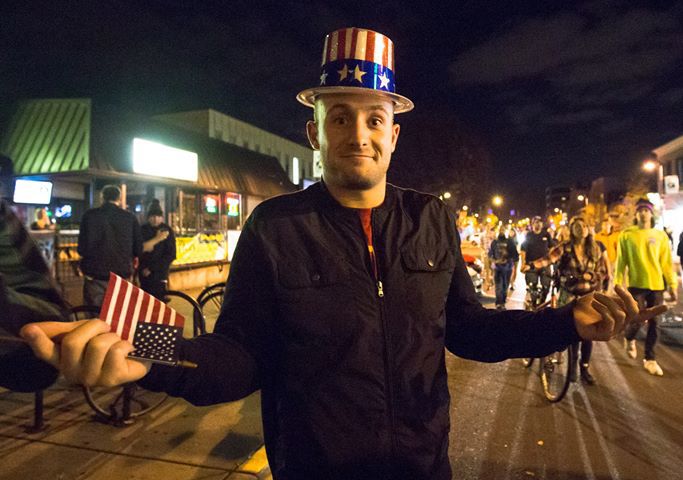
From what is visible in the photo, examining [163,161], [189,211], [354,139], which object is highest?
[163,161]

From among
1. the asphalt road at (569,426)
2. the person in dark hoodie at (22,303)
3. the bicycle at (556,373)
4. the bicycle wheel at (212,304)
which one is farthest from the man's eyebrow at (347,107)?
the bicycle wheel at (212,304)

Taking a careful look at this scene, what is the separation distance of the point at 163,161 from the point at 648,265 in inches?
526

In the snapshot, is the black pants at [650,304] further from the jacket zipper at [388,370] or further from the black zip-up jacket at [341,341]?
the jacket zipper at [388,370]

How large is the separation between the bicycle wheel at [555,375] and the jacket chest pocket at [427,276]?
415 cm

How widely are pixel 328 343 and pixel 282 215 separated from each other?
20.4 inches

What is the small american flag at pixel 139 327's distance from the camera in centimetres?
116

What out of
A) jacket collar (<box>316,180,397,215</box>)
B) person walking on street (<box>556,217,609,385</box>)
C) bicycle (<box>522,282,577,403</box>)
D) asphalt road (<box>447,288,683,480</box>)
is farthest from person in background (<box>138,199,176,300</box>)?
jacket collar (<box>316,180,397,215</box>)

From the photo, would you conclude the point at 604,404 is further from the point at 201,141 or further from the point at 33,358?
the point at 201,141

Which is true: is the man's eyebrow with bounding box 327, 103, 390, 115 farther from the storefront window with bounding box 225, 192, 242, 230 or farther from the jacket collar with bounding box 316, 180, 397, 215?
the storefront window with bounding box 225, 192, 242, 230

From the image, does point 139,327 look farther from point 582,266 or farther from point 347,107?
point 582,266

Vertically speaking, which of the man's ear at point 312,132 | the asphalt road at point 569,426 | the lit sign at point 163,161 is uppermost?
the lit sign at point 163,161

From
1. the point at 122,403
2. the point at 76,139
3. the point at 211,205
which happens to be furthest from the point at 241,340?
the point at 211,205

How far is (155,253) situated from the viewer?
771 centimetres

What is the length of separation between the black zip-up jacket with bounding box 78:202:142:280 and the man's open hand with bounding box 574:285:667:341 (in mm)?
6050
